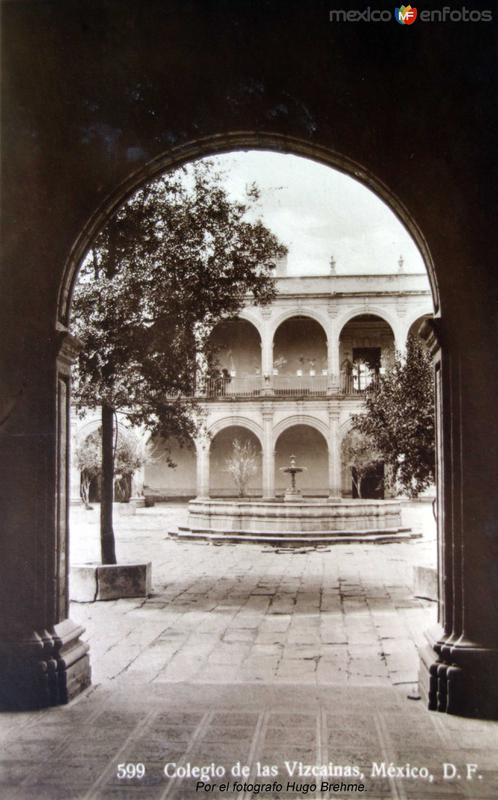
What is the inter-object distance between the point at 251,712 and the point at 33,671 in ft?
3.99

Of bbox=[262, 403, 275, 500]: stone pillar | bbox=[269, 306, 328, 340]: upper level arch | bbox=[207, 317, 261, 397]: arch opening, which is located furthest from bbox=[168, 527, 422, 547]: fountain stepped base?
bbox=[207, 317, 261, 397]: arch opening

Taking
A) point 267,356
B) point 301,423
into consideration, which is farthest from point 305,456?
point 267,356

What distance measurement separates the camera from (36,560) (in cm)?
427

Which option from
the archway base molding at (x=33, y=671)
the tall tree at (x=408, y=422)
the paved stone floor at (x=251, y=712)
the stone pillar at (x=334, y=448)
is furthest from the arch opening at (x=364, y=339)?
the archway base molding at (x=33, y=671)

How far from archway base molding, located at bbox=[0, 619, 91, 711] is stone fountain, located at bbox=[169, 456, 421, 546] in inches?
373

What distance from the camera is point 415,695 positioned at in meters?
4.40

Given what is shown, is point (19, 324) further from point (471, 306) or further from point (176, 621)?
point (176, 621)

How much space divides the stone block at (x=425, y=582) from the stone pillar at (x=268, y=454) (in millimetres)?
18216

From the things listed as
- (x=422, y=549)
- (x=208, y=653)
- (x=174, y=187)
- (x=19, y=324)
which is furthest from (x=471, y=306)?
(x=422, y=549)

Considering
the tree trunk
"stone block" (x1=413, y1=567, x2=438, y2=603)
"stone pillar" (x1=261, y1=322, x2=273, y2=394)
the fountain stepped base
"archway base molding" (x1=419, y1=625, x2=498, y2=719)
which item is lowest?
the fountain stepped base

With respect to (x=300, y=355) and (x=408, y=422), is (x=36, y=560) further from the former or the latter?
(x=300, y=355)

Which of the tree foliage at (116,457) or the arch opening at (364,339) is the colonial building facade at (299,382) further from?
the tree foliage at (116,457)

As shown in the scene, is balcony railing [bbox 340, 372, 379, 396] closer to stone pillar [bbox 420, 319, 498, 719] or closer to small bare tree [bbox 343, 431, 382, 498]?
small bare tree [bbox 343, 431, 382, 498]

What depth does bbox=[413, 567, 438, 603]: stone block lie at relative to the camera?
25.9ft
